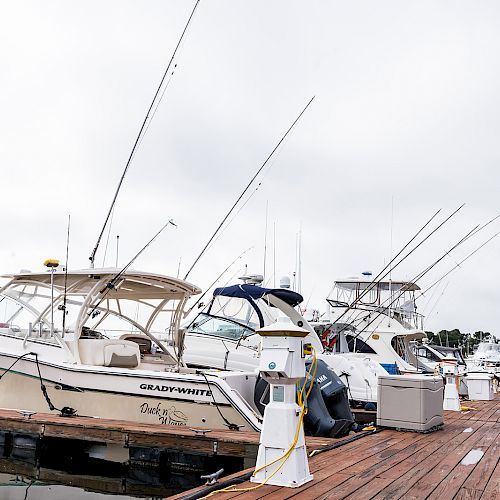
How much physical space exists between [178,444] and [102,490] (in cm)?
150

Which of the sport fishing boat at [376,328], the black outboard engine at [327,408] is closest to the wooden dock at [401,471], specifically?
the black outboard engine at [327,408]

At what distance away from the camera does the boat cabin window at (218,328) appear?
42.2 feet

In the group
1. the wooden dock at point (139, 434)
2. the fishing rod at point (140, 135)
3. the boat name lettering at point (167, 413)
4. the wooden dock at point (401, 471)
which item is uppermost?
the fishing rod at point (140, 135)

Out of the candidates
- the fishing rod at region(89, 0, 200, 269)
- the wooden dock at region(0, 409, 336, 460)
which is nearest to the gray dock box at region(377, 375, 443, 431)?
the wooden dock at region(0, 409, 336, 460)

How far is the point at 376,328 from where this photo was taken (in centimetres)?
2003

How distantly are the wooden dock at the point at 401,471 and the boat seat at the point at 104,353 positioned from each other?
→ 4.23m

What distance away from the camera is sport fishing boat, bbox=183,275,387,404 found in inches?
467

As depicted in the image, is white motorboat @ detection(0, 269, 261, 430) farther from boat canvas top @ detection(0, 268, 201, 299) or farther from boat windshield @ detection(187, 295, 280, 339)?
boat windshield @ detection(187, 295, 280, 339)

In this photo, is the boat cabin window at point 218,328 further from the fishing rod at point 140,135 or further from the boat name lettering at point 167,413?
the boat name lettering at point 167,413

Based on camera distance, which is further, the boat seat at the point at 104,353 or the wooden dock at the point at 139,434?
the boat seat at the point at 104,353

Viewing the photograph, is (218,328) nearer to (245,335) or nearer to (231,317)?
(231,317)

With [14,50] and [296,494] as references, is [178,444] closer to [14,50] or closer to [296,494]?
[296,494]

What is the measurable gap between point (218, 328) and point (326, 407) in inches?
191

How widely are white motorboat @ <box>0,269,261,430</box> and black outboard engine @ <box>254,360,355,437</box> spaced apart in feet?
2.51
